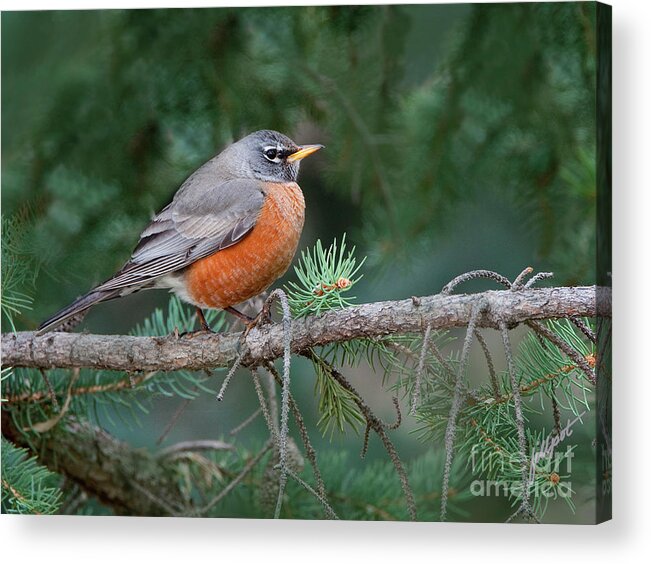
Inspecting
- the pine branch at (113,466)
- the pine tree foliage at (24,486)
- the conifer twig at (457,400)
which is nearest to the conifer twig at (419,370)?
the conifer twig at (457,400)

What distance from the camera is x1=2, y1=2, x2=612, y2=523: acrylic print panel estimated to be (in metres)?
3.56

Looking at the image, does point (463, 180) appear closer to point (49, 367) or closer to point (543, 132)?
point (543, 132)

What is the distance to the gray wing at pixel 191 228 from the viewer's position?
3.84 meters

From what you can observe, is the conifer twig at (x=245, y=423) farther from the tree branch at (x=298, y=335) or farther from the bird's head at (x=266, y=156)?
the bird's head at (x=266, y=156)

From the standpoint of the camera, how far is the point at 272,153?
404 cm

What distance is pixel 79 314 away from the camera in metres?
4.00

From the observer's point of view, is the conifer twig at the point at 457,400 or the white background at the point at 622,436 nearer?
the conifer twig at the point at 457,400

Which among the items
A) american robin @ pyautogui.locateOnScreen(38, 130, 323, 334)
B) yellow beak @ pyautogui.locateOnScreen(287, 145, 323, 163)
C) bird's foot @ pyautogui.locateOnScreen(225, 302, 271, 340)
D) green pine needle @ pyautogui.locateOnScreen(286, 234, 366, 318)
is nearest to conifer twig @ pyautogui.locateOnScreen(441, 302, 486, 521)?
green pine needle @ pyautogui.locateOnScreen(286, 234, 366, 318)

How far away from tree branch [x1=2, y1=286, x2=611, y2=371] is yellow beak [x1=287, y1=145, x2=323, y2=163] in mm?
735

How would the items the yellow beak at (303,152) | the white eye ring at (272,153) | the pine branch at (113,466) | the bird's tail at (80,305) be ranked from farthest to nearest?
the pine branch at (113,466)
the white eye ring at (272,153)
the yellow beak at (303,152)
the bird's tail at (80,305)

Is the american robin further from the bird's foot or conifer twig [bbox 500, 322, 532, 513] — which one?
conifer twig [bbox 500, 322, 532, 513]

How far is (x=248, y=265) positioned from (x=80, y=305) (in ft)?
2.08

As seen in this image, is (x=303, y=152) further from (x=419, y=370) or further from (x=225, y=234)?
(x=419, y=370)

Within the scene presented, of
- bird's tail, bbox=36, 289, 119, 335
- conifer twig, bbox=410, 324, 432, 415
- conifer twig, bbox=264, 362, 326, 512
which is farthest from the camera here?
bird's tail, bbox=36, 289, 119, 335
